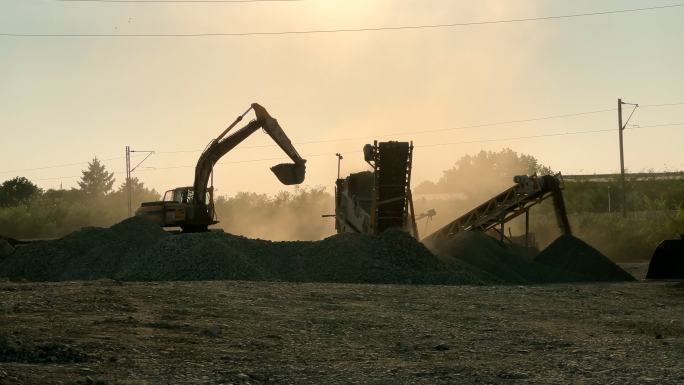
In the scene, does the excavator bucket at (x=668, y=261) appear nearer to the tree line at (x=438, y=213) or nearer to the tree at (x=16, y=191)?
the tree line at (x=438, y=213)

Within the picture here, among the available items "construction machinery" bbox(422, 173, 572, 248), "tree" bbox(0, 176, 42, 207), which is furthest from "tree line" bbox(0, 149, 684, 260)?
"construction machinery" bbox(422, 173, 572, 248)

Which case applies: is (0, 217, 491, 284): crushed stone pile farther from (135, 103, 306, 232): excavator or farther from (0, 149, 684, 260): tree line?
(0, 149, 684, 260): tree line

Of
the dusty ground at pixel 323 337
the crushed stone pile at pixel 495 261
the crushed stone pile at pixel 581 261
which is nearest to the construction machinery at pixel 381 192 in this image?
the crushed stone pile at pixel 495 261

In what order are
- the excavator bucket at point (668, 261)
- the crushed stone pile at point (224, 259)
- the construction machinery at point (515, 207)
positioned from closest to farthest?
the crushed stone pile at point (224, 259) → the excavator bucket at point (668, 261) → the construction machinery at point (515, 207)

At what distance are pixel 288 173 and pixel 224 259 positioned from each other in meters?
10.8

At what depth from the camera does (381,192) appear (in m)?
30.1

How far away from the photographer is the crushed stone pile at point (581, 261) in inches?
1145

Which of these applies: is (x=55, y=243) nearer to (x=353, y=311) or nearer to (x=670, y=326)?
(x=353, y=311)

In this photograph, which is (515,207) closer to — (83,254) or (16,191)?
(83,254)

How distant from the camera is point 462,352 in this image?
12.5 metres

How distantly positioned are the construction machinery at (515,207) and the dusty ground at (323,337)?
12318 millimetres

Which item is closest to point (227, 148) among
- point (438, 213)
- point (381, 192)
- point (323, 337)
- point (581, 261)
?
point (381, 192)

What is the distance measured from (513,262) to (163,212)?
1364 cm

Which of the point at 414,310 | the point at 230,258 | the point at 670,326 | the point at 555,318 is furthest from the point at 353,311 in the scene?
the point at 230,258
